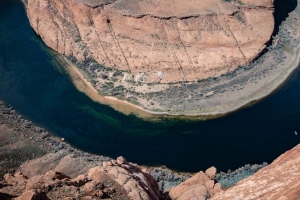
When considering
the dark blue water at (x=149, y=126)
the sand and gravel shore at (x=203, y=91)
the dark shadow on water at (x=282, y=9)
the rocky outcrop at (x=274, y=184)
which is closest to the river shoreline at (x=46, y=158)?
the dark blue water at (x=149, y=126)

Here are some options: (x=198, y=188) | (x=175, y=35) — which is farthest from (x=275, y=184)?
(x=175, y=35)

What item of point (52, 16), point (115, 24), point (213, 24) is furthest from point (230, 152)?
point (52, 16)

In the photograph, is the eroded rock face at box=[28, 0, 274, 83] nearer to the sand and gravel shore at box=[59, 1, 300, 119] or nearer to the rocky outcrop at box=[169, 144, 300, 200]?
the sand and gravel shore at box=[59, 1, 300, 119]

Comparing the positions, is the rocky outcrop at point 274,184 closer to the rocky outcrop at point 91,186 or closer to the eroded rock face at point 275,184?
the eroded rock face at point 275,184

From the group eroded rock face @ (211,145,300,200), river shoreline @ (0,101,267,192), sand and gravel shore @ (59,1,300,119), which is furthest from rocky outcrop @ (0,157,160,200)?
sand and gravel shore @ (59,1,300,119)

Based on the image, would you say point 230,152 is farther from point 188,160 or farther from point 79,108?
point 79,108
